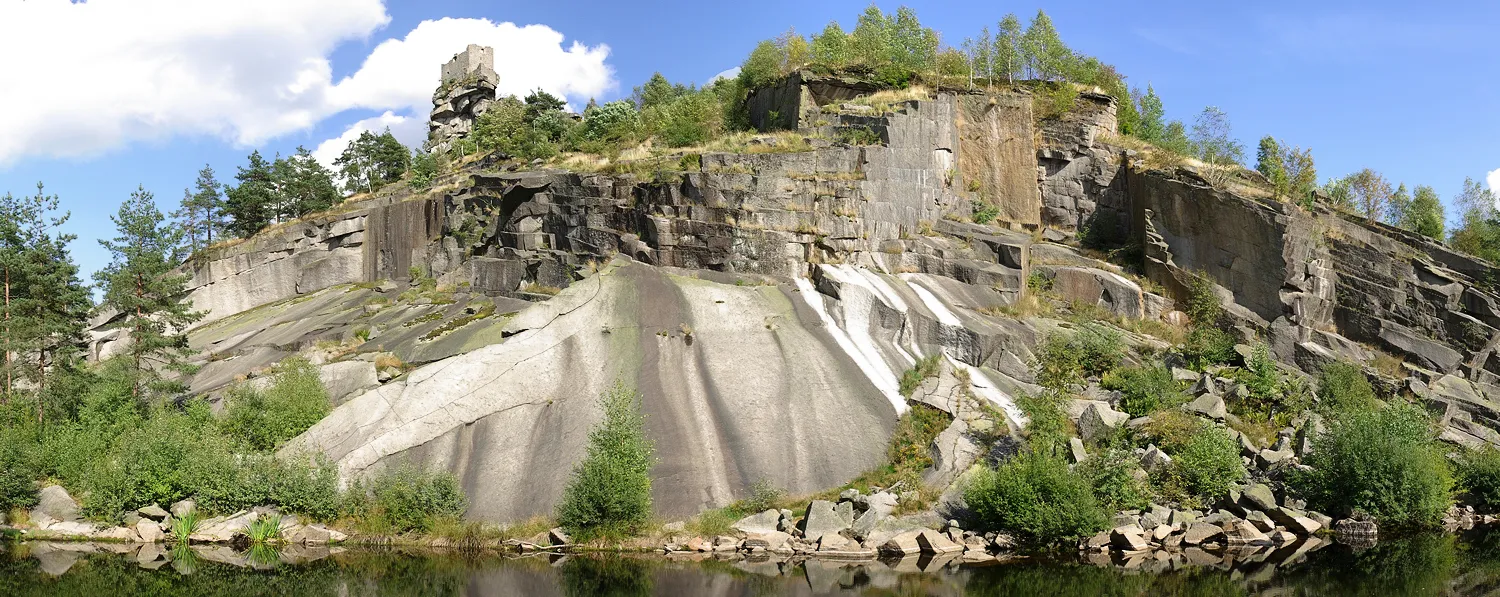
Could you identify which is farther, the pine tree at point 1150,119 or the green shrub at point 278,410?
the pine tree at point 1150,119

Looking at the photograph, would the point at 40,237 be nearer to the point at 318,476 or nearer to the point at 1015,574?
the point at 318,476

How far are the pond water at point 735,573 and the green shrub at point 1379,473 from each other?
1.24 m

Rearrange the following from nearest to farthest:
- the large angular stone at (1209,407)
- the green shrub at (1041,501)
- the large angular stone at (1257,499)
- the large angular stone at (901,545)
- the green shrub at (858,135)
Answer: the green shrub at (1041,501) → the large angular stone at (901,545) → the large angular stone at (1257,499) → the large angular stone at (1209,407) → the green shrub at (858,135)

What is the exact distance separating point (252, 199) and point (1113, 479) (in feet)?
151

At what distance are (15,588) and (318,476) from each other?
662 cm

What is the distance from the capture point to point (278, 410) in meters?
28.6

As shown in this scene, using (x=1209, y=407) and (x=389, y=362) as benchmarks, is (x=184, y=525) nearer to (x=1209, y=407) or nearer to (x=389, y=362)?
(x=389, y=362)

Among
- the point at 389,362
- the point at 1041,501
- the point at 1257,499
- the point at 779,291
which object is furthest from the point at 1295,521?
the point at 389,362

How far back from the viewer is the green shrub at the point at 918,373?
30.4 metres

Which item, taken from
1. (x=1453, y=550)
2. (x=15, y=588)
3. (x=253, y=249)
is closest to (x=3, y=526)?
(x=15, y=588)

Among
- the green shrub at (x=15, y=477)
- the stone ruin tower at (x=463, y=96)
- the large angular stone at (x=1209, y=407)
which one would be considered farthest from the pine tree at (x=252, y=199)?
the large angular stone at (x=1209, y=407)

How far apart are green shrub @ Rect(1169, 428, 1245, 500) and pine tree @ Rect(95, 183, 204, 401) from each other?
29161mm

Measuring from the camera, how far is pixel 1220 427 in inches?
1109

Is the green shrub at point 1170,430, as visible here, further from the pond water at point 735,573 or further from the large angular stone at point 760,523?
the large angular stone at point 760,523
